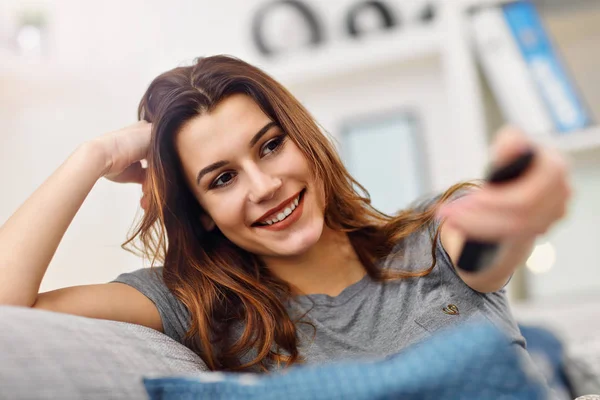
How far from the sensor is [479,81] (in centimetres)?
199

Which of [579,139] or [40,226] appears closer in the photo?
[40,226]

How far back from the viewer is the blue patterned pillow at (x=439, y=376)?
461 millimetres

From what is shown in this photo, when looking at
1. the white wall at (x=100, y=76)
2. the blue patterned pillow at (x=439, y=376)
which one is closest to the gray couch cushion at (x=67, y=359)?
the blue patterned pillow at (x=439, y=376)

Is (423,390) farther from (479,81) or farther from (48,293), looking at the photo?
(479,81)

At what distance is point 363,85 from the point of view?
2373mm

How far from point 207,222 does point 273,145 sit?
21cm

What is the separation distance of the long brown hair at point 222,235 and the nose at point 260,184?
0.09 m

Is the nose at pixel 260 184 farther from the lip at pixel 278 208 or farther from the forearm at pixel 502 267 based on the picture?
the forearm at pixel 502 267

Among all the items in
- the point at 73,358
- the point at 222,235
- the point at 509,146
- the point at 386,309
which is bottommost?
the point at 386,309

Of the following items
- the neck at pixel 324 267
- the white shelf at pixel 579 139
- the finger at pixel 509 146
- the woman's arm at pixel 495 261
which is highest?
the finger at pixel 509 146

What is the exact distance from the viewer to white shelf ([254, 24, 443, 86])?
2.16 meters

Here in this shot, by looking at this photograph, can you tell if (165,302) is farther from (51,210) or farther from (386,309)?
(386,309)

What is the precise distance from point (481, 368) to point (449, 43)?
1.65 metres

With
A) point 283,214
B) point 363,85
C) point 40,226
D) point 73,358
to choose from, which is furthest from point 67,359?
point 363,85
